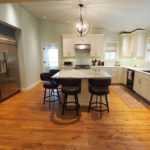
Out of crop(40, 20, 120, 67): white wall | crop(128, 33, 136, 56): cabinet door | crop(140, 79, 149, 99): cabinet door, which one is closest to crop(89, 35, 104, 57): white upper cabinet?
crop(40, 20, 120, 67): white wall

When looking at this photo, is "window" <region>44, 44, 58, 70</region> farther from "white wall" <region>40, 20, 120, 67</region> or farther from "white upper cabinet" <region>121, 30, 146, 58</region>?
"white upper cabinet" <region>121, 30, 146, 58</region>

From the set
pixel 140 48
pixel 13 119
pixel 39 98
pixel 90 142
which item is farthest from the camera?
pixel 140 48

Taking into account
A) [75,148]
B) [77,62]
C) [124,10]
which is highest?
[124,10]

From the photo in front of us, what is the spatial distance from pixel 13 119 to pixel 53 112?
0.90 metres

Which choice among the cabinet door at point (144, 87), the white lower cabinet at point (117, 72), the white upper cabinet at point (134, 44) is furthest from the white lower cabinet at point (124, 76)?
the cabinet door at point (144, 87)

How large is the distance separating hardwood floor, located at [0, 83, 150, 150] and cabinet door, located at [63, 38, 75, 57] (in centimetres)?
318

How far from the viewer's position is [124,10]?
3.16m

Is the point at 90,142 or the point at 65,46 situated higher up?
the point at 65,46

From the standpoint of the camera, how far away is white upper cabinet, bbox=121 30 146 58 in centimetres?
450

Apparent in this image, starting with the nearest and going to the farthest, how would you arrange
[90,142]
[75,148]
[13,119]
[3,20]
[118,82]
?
1. [75,148]
2. [90,142]
3. [13,119]
4. [3,20]
5. [118,82]

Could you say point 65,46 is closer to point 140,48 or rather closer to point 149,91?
point 140,48

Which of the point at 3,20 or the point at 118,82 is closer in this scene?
the point at 3,20

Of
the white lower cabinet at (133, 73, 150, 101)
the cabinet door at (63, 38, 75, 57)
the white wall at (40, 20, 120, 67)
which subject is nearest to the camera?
the white lower cabinet at (133, 73, 150, 101)

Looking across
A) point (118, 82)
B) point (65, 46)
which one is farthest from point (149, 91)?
point (65, 46)
